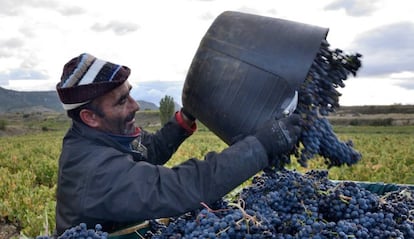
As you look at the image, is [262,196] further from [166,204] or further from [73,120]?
[73,120]

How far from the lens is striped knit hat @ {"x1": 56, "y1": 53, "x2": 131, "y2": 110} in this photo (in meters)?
2.37

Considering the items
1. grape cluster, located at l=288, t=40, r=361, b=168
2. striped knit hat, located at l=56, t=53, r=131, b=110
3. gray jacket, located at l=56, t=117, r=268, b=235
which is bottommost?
gray jacket, located at l=56, t=117, r=268, b=235

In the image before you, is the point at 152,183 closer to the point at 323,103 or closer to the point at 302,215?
the point at 302,215

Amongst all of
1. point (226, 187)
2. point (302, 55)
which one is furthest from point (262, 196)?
point (302, 55)

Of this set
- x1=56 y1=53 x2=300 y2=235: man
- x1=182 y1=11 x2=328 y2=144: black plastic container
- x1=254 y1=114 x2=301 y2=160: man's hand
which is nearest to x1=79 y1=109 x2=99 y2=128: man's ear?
x1=56 y1=53 x2=300 y2=235: man

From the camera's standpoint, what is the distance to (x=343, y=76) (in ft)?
7.55

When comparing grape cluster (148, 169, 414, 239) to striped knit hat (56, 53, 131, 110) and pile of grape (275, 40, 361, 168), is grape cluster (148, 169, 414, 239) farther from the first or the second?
striped knit hat (56, 53, 131, 110)

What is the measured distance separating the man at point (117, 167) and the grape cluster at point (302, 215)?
13 cm

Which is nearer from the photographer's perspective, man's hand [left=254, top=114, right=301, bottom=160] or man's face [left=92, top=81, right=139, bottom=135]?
man's hand [left=254, top=114, right=301, bottom=160]

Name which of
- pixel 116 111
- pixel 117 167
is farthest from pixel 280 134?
pixel 116 111

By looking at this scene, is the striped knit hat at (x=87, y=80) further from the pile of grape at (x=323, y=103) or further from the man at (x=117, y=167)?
the pile of grape at (x=323, y=103)

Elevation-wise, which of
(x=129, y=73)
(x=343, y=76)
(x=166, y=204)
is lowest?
(x=166, y=204)

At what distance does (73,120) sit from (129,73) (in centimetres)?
41

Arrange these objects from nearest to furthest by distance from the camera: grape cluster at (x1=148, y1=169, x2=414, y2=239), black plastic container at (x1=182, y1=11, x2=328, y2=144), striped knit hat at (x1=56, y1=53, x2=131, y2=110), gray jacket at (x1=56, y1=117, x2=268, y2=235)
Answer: grape cluster at (x1=148, y1=169, x2=414, y2=239)
gray jacket at (x1=56, y1=117, x2=268, y2=235)
black plastic container at (x1=182, y1=11, x2=328, y2=144)
striped knit hat at (x1=56, y1=53, x2=131, y2=110)
